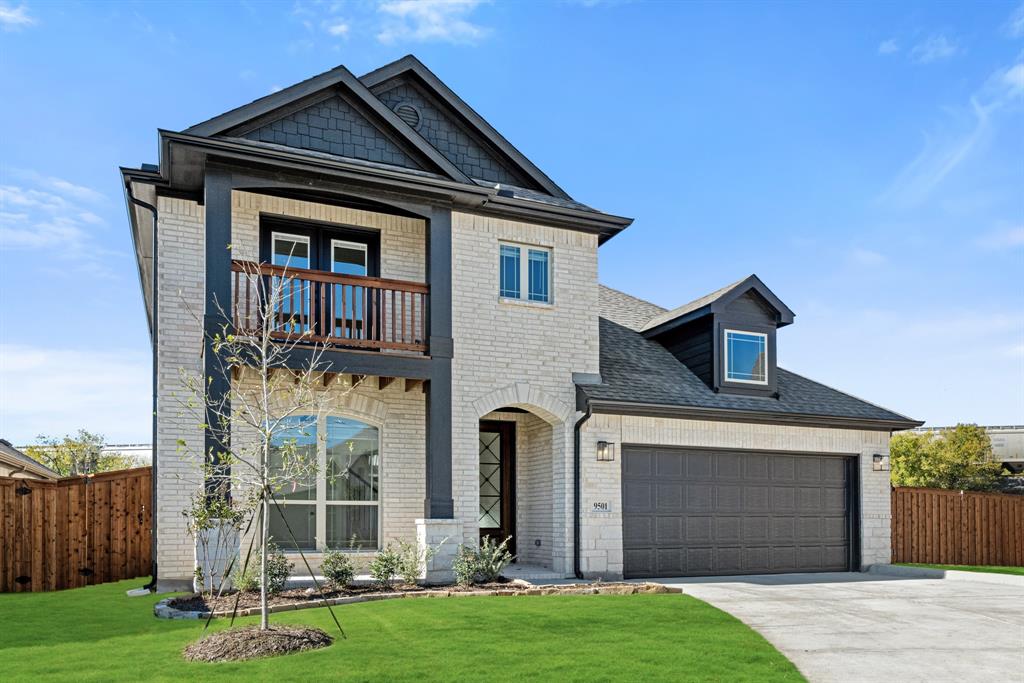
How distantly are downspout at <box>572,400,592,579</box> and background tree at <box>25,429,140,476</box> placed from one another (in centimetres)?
2686

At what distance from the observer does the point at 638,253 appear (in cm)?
1947

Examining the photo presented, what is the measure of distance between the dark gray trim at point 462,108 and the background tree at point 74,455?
25945 mm

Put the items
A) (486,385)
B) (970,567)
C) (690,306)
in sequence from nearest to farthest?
(486,385)
(690,306)
(970,567)

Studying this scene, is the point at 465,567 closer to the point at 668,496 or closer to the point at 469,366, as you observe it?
the point at 469,366

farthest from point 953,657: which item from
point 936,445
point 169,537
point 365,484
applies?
point 936,445

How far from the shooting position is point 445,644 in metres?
8.27

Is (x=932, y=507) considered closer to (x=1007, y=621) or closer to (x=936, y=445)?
(x=1007, y=621)

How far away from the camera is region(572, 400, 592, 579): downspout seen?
1433 cm

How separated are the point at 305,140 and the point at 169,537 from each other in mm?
6211

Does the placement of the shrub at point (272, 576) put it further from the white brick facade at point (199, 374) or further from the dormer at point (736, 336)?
the dormer at point (736, 336)

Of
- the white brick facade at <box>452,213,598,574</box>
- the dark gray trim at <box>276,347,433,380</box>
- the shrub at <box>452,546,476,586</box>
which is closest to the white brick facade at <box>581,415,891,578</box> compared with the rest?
the white brick facade at <box>452,213,598,574</box>

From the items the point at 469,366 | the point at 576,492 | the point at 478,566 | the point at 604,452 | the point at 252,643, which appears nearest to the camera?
the point at 252,643

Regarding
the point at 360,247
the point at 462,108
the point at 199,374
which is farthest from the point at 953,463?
the point at 199,374

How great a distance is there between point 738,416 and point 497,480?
4533mm
